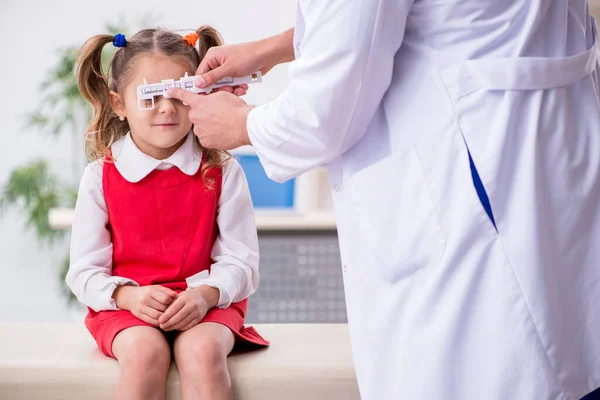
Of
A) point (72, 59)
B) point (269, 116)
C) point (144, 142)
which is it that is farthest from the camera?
point (72, 59)

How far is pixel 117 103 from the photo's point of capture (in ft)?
5.33

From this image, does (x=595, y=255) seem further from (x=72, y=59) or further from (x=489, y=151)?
(x=72, y=59)

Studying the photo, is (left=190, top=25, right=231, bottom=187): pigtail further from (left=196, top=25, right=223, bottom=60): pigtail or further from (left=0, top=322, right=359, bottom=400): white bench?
(left=0, top=322, right=359, bottom=400): white bench

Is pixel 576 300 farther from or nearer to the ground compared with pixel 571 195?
nearer to the ground

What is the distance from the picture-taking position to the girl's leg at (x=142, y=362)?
1.30 metres

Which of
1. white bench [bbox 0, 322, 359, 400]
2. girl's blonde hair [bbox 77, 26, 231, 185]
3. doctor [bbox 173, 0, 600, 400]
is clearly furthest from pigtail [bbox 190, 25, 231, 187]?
doctor [bbox 173, 0, 600, 400]

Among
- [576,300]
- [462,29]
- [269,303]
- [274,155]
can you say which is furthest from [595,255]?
[269,303]

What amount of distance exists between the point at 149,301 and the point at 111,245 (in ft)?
0.66

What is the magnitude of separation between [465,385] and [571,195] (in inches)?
11.6

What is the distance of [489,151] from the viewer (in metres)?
0.98

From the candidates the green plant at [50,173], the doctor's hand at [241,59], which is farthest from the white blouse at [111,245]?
the green plant at [50,173]

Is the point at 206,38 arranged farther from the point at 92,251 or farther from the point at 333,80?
the point at 333,80

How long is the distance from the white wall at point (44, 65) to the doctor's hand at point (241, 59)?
11.2 feet

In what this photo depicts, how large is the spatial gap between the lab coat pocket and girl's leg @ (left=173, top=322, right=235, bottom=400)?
1.32 ft
